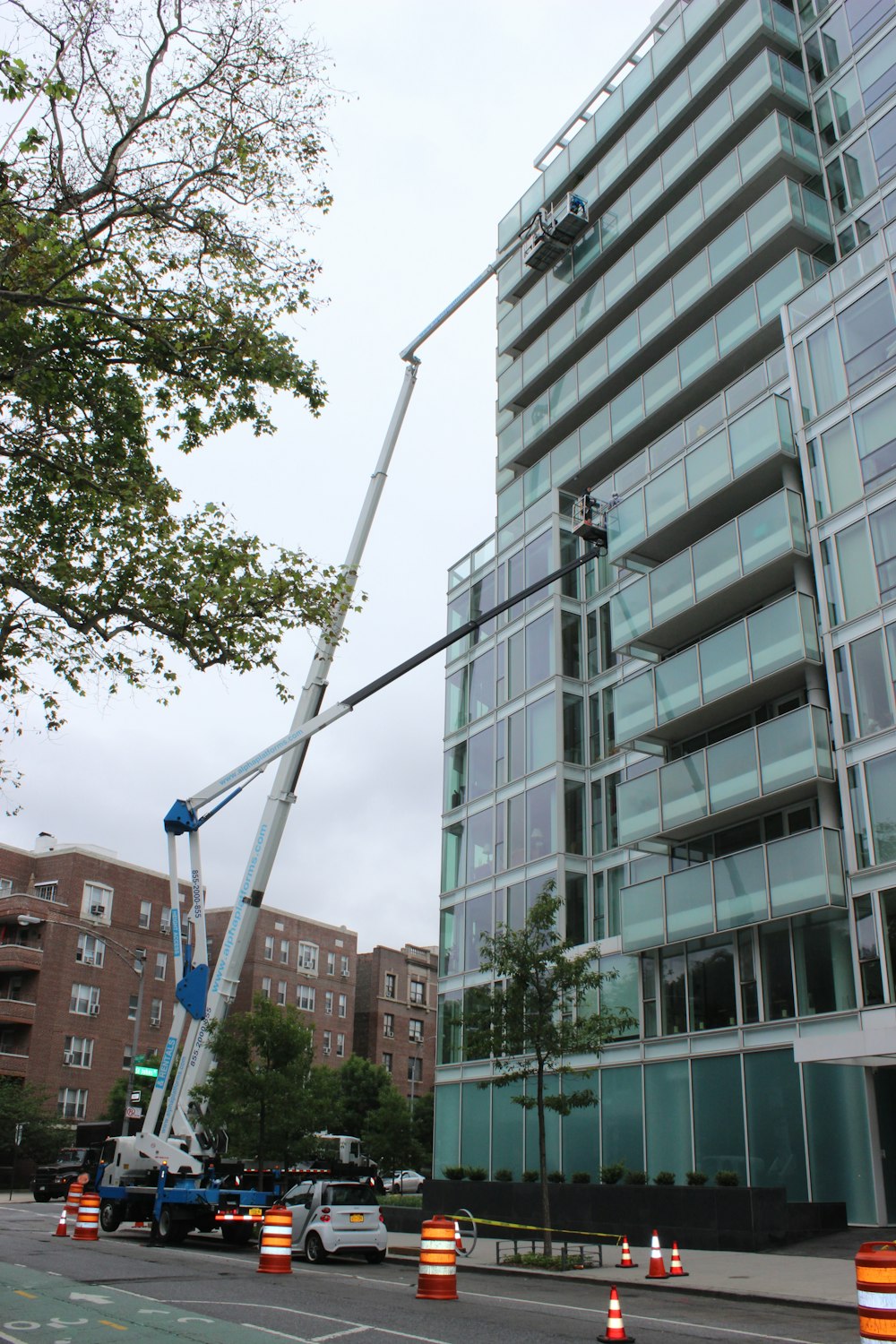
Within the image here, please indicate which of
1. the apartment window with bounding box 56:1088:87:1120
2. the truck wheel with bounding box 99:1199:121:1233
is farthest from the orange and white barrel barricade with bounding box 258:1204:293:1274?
the apartment window with bounding box 56:1088:87:1120

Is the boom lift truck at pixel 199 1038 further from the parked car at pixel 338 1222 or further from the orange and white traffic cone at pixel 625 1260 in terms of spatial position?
the orange and white traffic cone at pixel 625 1260

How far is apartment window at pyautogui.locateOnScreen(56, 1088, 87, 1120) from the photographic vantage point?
5512 cm

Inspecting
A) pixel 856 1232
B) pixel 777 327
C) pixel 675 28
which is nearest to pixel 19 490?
pixel 856 1232

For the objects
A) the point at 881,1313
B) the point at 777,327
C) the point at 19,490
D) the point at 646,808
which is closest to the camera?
the point at 881,1313

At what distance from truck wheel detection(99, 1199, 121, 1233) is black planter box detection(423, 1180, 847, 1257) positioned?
775cm

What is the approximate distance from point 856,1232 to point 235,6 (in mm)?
21653

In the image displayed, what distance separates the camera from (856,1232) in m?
19.9

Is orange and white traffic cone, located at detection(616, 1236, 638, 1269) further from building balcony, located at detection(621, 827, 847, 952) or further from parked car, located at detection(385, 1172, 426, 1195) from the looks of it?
parked car, located at detection(385, 1172, 426, 1195)

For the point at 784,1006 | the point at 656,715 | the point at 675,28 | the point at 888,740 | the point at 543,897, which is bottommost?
the point at 784,1006

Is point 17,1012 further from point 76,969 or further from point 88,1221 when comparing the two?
point 88,1221

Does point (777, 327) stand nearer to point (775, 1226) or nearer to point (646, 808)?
point (646, 808)

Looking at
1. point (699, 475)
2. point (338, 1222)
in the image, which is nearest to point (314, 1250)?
point (338, 1222)

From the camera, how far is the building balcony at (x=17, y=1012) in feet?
174

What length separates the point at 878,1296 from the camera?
6000 millimetres
